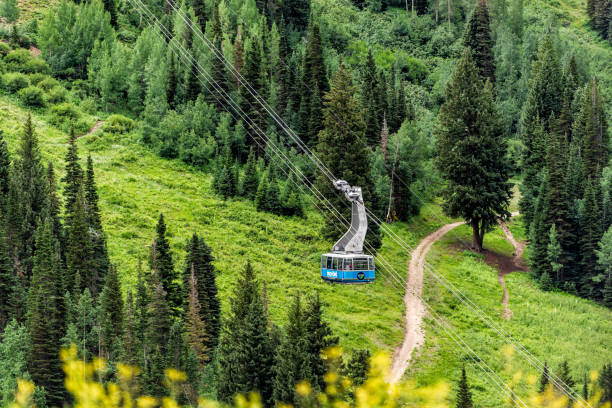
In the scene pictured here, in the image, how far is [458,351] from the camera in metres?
73.5

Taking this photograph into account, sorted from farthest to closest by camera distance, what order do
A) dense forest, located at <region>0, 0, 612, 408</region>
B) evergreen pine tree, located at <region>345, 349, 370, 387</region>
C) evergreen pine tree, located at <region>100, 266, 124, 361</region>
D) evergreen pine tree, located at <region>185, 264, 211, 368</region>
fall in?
evergreen pine tree, located at <region>185, 264, 211, 368</region> < evergreen pine tree, located at <region>100, 266, 124, 361</region> < dense forest, located at <region>0, 0, 612, 408</region> < evergreen pine tree, located at <region>345, 349, 370, 387</region>

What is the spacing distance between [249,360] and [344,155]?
32922mm

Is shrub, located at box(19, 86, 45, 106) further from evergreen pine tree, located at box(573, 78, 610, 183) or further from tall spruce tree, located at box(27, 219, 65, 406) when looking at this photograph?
evergreen pine tree, located at box(573, 78, 610, 183)

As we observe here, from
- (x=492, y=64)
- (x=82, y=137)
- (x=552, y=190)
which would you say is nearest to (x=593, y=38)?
(x=492, y=64)

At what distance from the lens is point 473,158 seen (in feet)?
310

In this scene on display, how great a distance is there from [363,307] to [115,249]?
25.0 metres

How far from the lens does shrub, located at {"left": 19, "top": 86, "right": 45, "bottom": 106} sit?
10694cm

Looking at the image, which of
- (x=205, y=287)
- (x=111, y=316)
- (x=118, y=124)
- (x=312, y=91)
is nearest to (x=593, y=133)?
(x=312, y=91)

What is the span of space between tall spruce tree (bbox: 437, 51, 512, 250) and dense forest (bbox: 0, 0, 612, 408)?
260mm

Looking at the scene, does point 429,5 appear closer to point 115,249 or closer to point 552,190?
point 552,190

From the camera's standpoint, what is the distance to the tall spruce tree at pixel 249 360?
58281mm

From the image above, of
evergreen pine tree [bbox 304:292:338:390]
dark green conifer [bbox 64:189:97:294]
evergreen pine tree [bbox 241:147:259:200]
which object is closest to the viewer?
evergreen pine tree [bbox 304:292:338:390]

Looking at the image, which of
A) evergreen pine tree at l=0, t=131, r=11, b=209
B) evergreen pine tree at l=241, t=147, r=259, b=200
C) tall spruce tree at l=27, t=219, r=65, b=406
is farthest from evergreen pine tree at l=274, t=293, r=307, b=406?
evergreen pine tree at l=241, t=147, r=259, b=200

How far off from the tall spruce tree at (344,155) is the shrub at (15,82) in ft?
152
